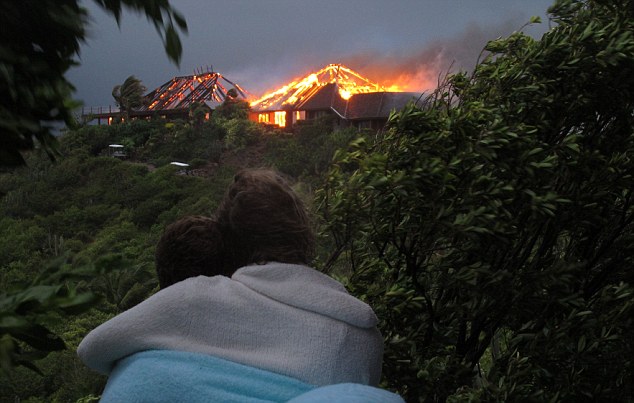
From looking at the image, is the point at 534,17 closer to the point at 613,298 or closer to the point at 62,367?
the point at 613,298

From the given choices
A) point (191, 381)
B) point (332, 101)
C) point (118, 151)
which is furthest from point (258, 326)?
point (118, 151)

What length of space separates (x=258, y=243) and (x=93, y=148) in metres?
42.4

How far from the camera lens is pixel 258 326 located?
214cm

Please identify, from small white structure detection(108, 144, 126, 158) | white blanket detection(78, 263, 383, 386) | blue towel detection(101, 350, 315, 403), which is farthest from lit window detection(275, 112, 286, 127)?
blue towel detection(101, 350, 315, 403)

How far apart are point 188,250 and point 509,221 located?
1520mm

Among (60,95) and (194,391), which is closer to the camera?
(60,95)

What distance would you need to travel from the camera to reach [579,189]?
3496 mm

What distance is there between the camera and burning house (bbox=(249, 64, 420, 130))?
35.7m

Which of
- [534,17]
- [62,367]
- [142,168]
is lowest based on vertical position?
[62,367]

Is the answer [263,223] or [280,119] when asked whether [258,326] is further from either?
[280,119]

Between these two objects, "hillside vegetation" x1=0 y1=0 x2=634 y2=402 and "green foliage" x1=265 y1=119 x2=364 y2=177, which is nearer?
"hillside vegetation" x1=0 y1=0 x2=634 y2=402

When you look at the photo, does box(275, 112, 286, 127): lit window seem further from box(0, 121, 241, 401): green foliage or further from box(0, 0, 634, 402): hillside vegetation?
box(0, 0, 634, 402): hillside vegetation

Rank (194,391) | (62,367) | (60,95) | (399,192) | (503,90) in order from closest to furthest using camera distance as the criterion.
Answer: (60,95) < (194,391) < (399,192) < (503,90) < (62,367)

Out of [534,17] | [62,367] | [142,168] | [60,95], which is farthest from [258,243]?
[142,168]
